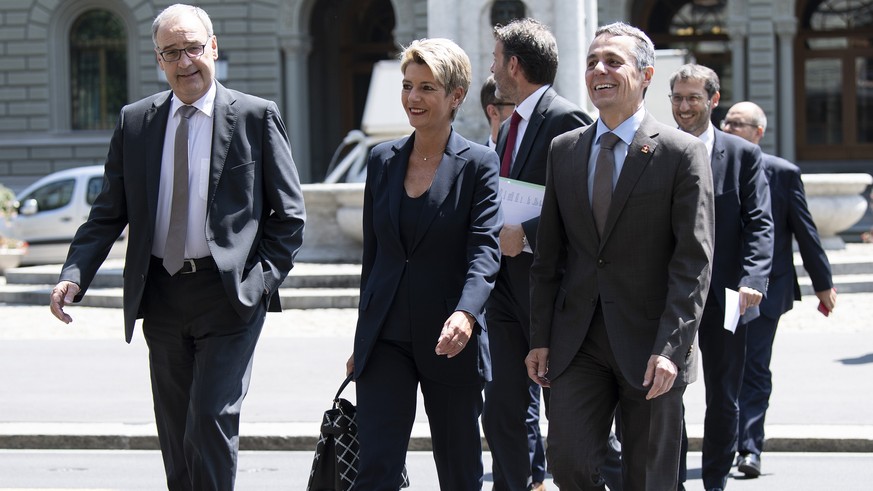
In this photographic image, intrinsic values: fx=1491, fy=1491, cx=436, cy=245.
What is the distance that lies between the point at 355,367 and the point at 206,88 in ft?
3.71

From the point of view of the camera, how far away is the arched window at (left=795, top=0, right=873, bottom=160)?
33.7 metres

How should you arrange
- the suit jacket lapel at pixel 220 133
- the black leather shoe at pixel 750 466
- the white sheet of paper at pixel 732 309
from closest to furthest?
the suit jacket lapel at pixel 220 133
the white sheet of paper at pixel 732 309
the black leather shoe at pixel 750 466

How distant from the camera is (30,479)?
23.9ft

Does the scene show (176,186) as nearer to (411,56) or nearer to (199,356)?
(199,356)

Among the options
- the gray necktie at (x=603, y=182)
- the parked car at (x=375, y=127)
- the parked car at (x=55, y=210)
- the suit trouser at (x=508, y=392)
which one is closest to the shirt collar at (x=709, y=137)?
the suit trouser at (x=508, y=392)

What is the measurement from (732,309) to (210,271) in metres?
2.21

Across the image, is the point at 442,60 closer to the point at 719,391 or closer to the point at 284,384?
the point at 719,391

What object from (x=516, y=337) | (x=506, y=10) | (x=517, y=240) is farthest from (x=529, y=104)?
(x=506, y=10)

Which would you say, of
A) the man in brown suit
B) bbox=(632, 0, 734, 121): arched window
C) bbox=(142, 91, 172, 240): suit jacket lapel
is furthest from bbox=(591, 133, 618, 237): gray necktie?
bbox=(632, 0, 734, 121): arched window

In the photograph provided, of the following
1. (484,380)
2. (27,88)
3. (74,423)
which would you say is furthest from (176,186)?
(27,88)

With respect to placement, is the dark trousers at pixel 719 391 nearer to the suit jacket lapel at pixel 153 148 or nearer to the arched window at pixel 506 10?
the suit jacket lapel at pixel 153 148

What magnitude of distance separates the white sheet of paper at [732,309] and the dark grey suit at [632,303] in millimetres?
1339

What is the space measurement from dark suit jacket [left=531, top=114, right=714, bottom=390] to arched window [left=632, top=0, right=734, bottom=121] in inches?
1183

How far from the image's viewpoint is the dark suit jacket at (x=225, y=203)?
5102 mm
